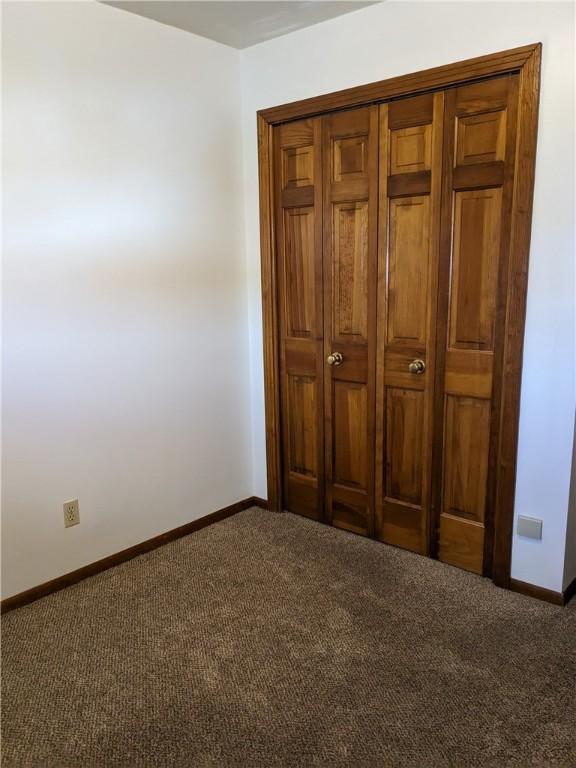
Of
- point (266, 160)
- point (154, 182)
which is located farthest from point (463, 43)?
point (154, 182)

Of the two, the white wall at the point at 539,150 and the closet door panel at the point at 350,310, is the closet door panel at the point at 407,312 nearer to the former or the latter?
the closet door panel at the point at 350,310

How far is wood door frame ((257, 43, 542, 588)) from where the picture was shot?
7.22 feet

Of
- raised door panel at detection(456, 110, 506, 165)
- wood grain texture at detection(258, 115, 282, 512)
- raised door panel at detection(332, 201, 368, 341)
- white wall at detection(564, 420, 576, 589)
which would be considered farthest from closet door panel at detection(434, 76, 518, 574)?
wood grain texture at detection(258, 115, 282, 512)

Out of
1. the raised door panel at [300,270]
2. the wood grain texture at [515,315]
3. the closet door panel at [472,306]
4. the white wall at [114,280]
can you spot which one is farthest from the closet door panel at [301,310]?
the wood grain texture at [515,315]

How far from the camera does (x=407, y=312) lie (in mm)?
2682

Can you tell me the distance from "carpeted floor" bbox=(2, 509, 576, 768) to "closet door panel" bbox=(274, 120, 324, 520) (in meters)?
0.52

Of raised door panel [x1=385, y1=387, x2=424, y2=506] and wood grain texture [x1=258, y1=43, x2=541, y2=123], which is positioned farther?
raised door panel [x1=385, y1=387, x2=424, y2=506]

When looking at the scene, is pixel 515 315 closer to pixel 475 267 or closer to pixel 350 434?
pixel 475 267

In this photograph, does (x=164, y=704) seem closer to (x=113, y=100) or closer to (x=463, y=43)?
(x=113, y=100)

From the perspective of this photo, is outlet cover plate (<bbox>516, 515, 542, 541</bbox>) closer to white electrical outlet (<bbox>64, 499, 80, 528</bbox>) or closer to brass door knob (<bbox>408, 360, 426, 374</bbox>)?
brass door knob (<bbox>408, 360, 426, 374</bbox>)

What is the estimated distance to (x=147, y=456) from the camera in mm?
2859

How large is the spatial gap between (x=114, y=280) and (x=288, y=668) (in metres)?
1.71

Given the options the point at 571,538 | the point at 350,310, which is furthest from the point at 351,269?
the point at 571,538

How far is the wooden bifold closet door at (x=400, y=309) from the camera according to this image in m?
2.42
